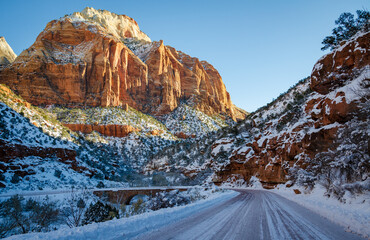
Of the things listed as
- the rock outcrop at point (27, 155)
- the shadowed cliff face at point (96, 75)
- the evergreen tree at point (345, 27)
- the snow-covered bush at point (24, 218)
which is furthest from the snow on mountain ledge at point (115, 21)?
the snow-covered bush at point (24, 218)

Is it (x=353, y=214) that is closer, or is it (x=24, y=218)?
(x=353, y=214)

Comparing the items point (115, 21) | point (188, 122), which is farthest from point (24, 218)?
point (115, 21)

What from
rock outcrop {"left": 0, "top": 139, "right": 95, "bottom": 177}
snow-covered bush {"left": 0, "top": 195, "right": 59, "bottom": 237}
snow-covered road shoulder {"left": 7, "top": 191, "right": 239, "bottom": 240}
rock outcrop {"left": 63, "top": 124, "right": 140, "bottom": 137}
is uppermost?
rock outcrop {"left": 63, "top": 124, "right": 140, "bottom": 137}

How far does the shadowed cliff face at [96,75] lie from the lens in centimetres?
7838

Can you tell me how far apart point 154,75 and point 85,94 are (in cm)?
3903

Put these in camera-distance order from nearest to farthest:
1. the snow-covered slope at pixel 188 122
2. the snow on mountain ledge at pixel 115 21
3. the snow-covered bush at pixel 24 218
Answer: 1. the snow-covered bush at pixel 24 218
2. the snow-covered slope at pixel 188 122
3. the snow on mountain ledge at pixel 115 21

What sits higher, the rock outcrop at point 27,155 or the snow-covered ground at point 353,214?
the rock outcrop at point 27,155

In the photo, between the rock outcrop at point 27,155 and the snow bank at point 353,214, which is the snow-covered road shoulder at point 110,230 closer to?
the snow bank at point 353,214

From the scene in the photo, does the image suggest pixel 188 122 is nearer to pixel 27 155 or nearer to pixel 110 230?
pixel 27 155

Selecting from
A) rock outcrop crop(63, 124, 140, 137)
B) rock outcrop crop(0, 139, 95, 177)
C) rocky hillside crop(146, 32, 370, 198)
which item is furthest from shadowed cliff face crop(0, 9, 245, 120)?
rocky hillside crop(146, 32, 370, 198)

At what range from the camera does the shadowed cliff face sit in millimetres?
78375

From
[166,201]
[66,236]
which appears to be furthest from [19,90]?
[66,236]

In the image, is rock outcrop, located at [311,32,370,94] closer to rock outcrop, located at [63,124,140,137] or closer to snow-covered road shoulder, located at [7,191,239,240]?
snow-covered road shoulder, located at [7,191,239,240]

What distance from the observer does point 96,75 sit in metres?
87.4
